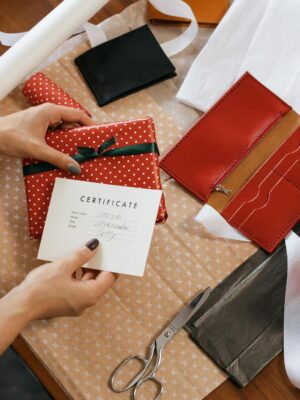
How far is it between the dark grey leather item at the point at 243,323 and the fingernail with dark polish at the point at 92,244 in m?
0.20

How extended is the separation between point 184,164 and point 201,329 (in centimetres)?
27

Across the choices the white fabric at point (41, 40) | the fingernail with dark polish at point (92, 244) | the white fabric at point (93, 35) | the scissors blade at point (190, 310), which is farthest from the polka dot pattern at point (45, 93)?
the scissors blade at point (190, 310)

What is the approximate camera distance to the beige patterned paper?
2.59ft

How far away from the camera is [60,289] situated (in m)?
0.70

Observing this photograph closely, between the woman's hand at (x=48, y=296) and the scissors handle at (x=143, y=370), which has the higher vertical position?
the woman's hand at (x=48, y=296)

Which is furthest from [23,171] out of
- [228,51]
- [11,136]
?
[228,51]

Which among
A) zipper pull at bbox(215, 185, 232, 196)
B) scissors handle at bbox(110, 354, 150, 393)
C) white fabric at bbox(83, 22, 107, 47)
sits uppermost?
white fabric at bbox(83, 22, 107, 47)

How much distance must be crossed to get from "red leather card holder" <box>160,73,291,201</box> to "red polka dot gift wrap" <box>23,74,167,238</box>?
99 mm

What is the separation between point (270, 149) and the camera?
2.89 ft

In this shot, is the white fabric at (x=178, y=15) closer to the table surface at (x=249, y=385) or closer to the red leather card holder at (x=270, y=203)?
the red leather card holder at (x=270, y=203)

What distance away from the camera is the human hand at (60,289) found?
70cm

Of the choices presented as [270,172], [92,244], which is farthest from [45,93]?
[270,172]

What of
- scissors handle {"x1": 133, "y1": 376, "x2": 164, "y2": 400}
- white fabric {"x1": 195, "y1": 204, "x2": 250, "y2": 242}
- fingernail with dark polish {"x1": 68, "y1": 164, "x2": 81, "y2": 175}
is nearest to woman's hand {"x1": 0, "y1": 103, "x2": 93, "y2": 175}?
fingernail with dark polish {"x1": 68, "y1": 164, "x2": 81, "y2": 175}

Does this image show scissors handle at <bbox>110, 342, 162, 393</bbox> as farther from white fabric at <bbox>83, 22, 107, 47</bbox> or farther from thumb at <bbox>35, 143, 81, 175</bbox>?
white fabric at <bbox>83, 22, 107, 47</bbox>
